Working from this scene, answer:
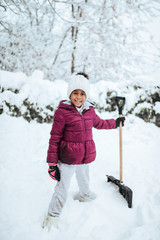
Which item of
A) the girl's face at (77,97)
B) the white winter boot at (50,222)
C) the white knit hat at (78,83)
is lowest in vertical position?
the white winter boot at (50,222)

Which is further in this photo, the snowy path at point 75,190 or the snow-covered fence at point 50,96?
the snow-covered fence at point 50,96

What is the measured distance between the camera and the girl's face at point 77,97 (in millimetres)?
1831

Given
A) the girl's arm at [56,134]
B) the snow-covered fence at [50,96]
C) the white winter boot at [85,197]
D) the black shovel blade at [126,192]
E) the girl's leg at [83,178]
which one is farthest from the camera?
the snow-covered fence at [50,96]

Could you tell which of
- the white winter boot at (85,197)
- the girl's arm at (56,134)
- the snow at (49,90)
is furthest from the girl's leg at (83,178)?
the snow at (49,90)

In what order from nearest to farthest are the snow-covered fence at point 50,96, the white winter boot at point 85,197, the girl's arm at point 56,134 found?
the girl's arm at point 56,134
the white winter boot at point 85,197
the snow-covered fence at point 50,96

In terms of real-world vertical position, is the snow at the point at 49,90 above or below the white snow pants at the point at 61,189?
above

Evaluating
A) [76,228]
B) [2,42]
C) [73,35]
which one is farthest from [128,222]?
[73,35]

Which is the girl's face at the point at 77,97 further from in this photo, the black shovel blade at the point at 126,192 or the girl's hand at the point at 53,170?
the black shovel blade at the point at 126,192

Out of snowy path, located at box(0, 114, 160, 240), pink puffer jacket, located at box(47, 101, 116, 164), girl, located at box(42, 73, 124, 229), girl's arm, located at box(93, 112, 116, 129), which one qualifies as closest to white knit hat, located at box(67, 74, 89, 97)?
girl, located at box(42, 73, 124, 229)

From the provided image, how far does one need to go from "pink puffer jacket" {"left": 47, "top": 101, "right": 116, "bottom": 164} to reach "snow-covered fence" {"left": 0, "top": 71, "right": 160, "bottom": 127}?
271cm

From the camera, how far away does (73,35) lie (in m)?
6.47

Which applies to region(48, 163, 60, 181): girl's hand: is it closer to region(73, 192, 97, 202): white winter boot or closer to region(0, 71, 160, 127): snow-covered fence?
region(73, 192, 97, 202): white winter boot

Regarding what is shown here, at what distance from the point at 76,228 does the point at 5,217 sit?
98cm

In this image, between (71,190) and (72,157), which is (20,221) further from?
(72,157)
